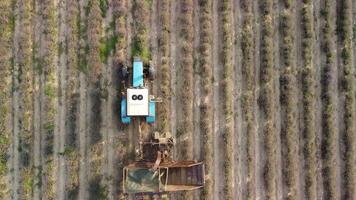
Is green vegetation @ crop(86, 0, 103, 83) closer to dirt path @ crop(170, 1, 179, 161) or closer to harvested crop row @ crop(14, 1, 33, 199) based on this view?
harvested crop row @ crop(14, 1, 33, 199)

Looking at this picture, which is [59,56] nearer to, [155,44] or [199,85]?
[155,44]

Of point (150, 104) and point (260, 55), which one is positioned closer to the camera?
point (150, 104)

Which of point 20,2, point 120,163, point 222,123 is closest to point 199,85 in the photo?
point 222,123

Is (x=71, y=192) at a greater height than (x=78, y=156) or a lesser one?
lesser

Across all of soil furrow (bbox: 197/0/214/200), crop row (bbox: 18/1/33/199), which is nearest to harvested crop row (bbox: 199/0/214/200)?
soil furrow (bbox: 197/0/214/200)

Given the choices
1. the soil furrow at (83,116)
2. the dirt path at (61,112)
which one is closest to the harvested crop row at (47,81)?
the dirt path at (61,112)

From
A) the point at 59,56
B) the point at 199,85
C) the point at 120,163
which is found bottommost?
the point at 120,163
